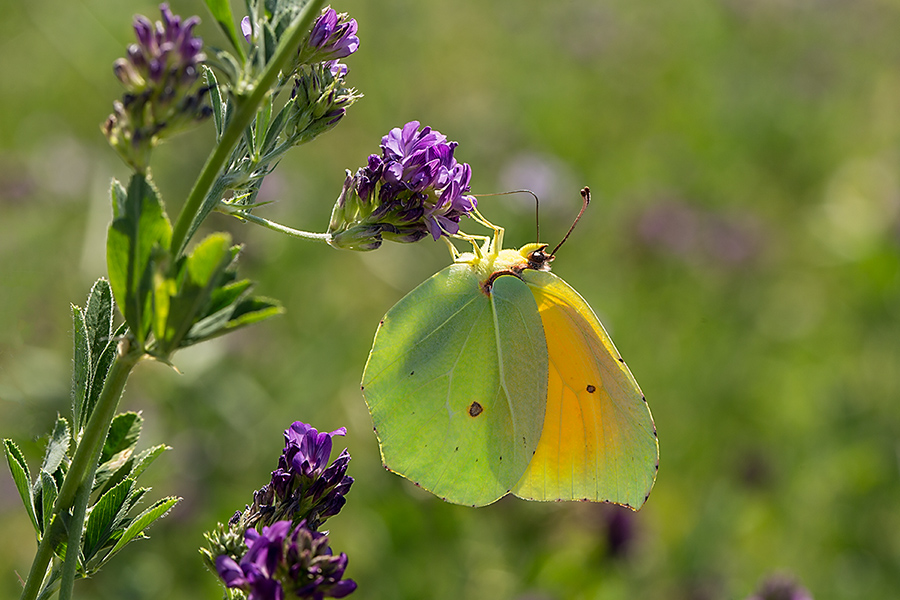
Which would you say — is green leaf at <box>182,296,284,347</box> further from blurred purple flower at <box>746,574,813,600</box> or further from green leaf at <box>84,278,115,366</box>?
blurred purple flower at <box>746,574,813,600</box>

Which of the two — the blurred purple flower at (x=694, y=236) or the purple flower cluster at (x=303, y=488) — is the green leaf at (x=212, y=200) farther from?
the blurred purple flower at (x=694, y=236)

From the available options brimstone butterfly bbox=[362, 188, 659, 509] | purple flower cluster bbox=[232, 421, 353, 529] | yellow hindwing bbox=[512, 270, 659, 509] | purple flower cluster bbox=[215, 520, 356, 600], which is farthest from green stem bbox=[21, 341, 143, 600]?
yellow hindwing bbox=[512, 270, 659, 509]

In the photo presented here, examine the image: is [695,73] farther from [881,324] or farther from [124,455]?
[124,455]

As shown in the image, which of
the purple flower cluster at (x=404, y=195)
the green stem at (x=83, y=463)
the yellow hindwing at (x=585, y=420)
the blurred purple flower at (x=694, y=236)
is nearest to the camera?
the green stem at (x=83, y=463)

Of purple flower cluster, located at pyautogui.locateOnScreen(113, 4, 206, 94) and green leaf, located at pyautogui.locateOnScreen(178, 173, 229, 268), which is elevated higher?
purple flower cluster, located at pyautogui.locateOnScreen(113, 4, 206, 94)

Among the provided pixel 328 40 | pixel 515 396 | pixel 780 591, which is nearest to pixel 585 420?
pixel 515 396

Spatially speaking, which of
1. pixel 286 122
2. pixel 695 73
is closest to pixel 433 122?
pixel 695 73

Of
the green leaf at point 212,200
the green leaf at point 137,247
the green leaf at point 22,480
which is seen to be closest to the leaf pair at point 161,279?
the green leaf at point 137,247
